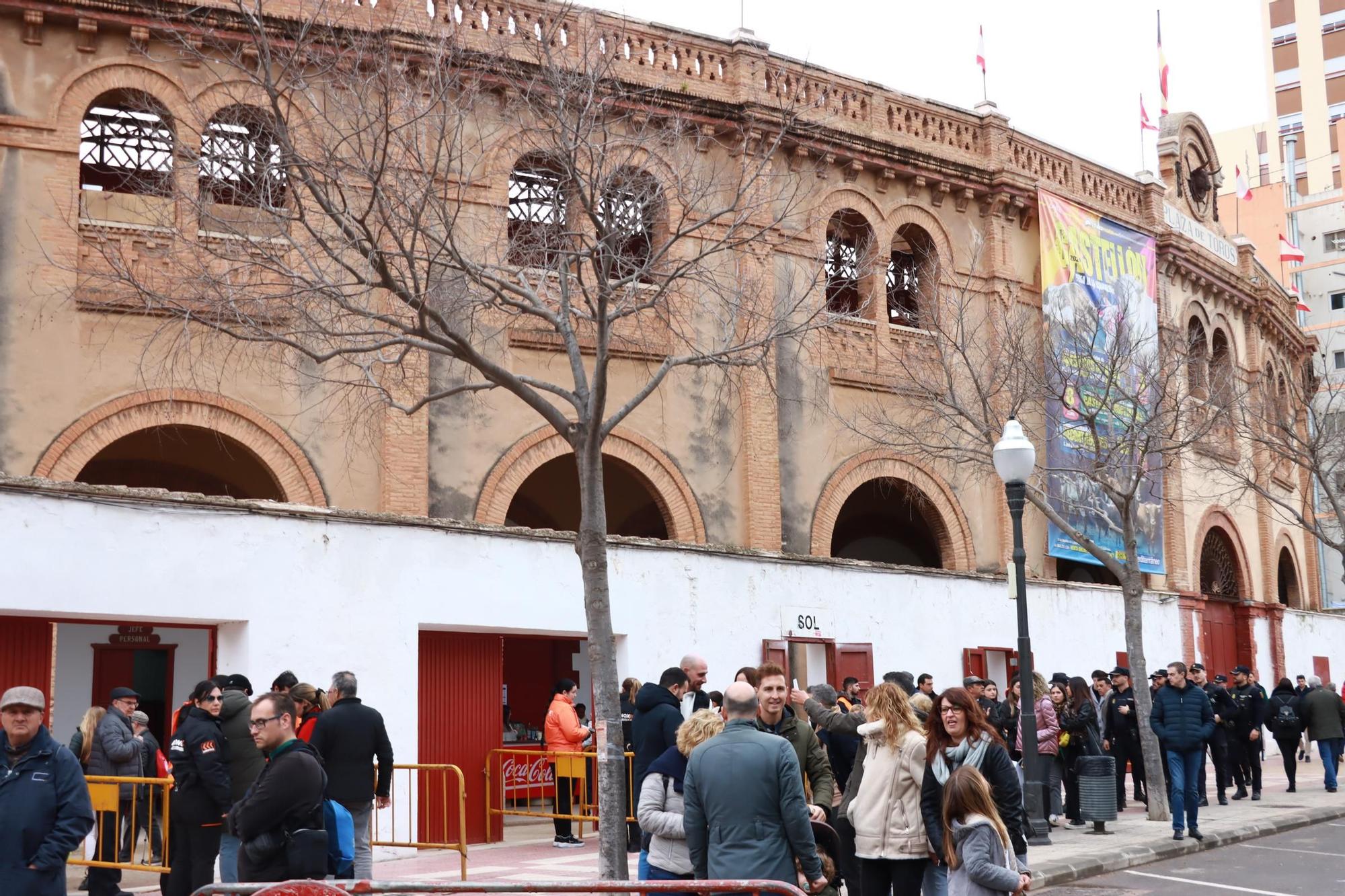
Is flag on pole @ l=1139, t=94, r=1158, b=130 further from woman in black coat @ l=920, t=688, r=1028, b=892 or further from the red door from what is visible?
woman in black coat @ l=920, t=688, r=1028, b=892

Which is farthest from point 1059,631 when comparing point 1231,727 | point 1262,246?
point 1262,246

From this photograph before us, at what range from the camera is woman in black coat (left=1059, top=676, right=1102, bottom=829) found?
1708 cm

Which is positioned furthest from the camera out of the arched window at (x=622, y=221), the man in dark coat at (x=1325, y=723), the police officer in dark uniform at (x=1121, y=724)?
the man in dark coat at (x=1325, y=723)

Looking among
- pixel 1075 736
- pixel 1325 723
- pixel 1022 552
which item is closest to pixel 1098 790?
pixel 1075 736

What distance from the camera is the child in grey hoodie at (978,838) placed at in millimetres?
7031

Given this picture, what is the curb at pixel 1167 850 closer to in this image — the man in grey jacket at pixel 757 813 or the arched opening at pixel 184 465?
the man in grey jacket at pixel 757 813

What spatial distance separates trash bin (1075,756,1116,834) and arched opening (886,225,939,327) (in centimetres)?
987

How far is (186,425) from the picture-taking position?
61.0 feet

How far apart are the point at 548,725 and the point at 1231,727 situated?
9.95 meters

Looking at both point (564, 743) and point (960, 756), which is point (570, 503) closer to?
point (564, 743)

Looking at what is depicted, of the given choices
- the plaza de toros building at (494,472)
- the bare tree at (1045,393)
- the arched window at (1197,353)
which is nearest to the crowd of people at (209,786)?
the plaza de toros building at (494,472)

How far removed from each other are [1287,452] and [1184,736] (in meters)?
19.7

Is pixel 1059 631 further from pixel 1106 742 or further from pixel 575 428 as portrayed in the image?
pixel 575 428

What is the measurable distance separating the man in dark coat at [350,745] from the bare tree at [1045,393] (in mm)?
11215
